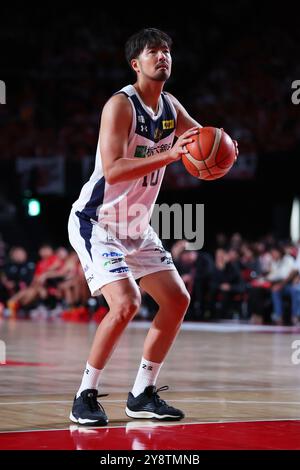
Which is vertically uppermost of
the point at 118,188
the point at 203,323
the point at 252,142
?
the point at 252,142

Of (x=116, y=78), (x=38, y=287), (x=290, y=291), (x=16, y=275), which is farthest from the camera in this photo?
(x=116, y=78)

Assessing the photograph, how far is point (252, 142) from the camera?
21359 mm

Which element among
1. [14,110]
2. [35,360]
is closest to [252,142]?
[14,110]

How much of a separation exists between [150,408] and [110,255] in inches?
40.2

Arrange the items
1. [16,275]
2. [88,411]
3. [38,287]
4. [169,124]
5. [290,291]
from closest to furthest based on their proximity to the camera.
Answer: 1. [88,411]
2. [169,124]
3. [290,291]
4. [38,287]
5. [16,275]

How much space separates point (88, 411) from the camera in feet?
18.1

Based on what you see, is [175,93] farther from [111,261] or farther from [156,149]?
[111,261]

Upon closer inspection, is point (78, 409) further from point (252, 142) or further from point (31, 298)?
point (252, 142)

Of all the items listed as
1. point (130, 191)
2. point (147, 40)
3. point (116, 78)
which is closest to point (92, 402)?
point (130, 191)

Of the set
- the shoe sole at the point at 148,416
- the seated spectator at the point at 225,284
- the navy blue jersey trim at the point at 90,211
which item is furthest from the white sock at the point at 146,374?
the seated spectator at the point at 225,284

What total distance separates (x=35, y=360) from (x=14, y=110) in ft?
55.4

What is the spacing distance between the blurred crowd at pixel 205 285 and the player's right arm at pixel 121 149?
11356 mm

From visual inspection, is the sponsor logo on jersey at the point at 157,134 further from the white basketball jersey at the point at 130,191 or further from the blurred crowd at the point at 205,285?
the blurred crowd at the point at 205,285

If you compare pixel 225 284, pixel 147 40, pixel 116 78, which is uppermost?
pixel 116 78
